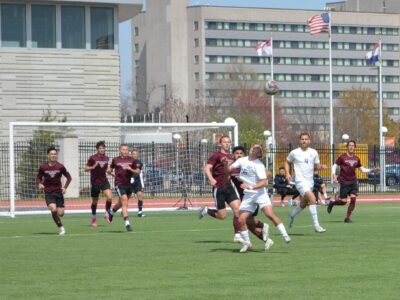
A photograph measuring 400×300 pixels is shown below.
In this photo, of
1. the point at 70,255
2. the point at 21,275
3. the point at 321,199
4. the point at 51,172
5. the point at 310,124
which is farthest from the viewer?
the point at 310,124

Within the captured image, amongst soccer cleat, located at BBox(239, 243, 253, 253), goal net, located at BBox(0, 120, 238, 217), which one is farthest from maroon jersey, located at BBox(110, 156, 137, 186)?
goal net, located at BBox(0, 120, 238, 217)

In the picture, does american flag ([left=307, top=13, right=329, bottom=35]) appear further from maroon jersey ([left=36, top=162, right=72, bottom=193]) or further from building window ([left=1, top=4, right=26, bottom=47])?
maroon jersey ([left=36, top=162, right=72, bottom=193])

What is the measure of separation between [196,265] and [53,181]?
964cm

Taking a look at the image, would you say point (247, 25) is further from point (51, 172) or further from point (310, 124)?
point (51, 172)

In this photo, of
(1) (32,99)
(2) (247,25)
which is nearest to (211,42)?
(2) (247,25)

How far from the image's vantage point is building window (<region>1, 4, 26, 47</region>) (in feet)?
170

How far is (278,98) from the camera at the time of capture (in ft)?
440

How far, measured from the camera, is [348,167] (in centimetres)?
2872

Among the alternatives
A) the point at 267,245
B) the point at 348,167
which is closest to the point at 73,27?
the point at 348,167

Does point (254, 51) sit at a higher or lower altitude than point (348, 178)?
higher

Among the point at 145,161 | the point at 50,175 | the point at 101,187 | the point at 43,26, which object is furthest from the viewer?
the point at 43,26

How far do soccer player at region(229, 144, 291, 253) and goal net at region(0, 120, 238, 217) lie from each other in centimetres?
2030

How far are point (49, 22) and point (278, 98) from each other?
274ft

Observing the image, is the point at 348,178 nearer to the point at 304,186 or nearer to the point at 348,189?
the point at 348,189
